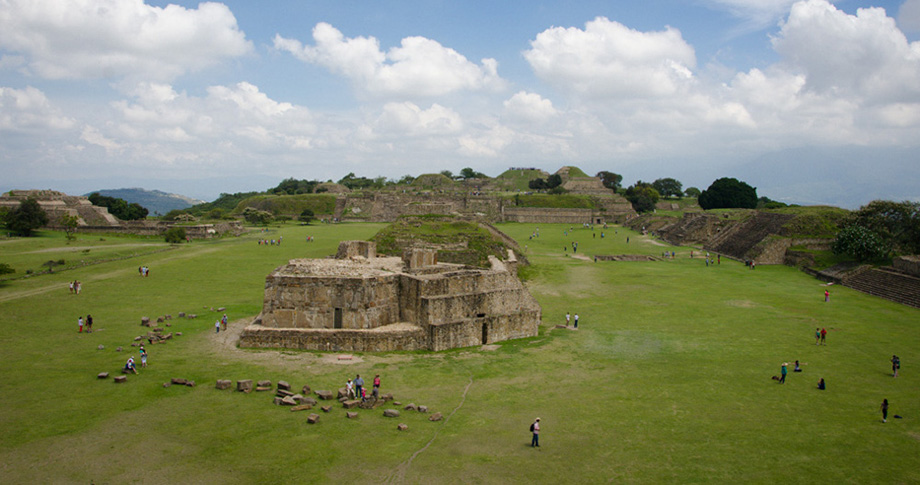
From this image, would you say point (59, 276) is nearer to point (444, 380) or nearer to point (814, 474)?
point (444, 380)

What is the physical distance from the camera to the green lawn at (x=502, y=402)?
32.9 ft

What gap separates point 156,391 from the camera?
13.1 meters

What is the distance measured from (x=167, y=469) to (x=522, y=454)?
698cm

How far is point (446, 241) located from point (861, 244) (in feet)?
91.2

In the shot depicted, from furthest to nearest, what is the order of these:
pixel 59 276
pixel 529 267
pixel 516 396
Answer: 1. pixel 529 267
2. pixel 59 276
3. pixel 516 396

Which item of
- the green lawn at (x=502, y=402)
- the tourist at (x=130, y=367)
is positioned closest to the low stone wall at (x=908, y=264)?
the green lawn at (x=502, y=402)

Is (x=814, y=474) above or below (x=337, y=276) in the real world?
below

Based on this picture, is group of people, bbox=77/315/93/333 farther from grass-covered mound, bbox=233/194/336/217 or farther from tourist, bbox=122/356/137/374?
grass-covered mound, bbox=233/194/336/217

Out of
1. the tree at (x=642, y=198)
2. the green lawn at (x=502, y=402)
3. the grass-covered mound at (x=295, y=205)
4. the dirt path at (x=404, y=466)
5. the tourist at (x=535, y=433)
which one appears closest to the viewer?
the dirt path at (x=404, y=466)

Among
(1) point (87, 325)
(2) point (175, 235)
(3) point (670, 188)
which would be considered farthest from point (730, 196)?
(1) point (87, 325)

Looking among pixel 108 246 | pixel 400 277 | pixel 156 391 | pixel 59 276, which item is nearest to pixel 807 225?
pixel 400 277

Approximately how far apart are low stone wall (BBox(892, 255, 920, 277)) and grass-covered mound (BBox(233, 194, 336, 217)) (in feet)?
239

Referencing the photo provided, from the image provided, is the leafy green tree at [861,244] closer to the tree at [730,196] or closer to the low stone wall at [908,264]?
the low stone wall at [908,264]

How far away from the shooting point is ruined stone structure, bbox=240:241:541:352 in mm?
17641
